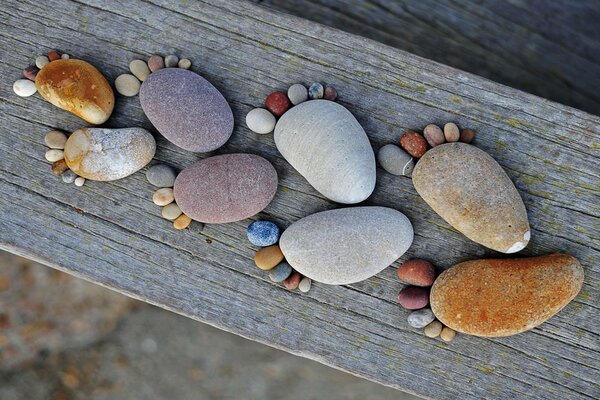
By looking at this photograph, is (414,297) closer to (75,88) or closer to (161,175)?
(161,175)

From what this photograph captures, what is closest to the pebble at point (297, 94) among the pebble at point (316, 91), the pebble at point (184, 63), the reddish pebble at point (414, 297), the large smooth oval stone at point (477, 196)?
the pebble at point (316, 91)

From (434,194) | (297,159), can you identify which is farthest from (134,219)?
(434,194)

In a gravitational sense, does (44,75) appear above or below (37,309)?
above


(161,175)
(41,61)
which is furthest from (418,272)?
(41,61)

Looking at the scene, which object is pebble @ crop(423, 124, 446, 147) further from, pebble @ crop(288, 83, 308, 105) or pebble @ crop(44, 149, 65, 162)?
pebble @ crop(44, 149, 65, 162)

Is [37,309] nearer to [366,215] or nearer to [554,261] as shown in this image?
[366,215]

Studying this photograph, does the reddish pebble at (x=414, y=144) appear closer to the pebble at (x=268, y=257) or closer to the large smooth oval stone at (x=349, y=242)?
the large smooth oval stone at (x=349, y=242)
